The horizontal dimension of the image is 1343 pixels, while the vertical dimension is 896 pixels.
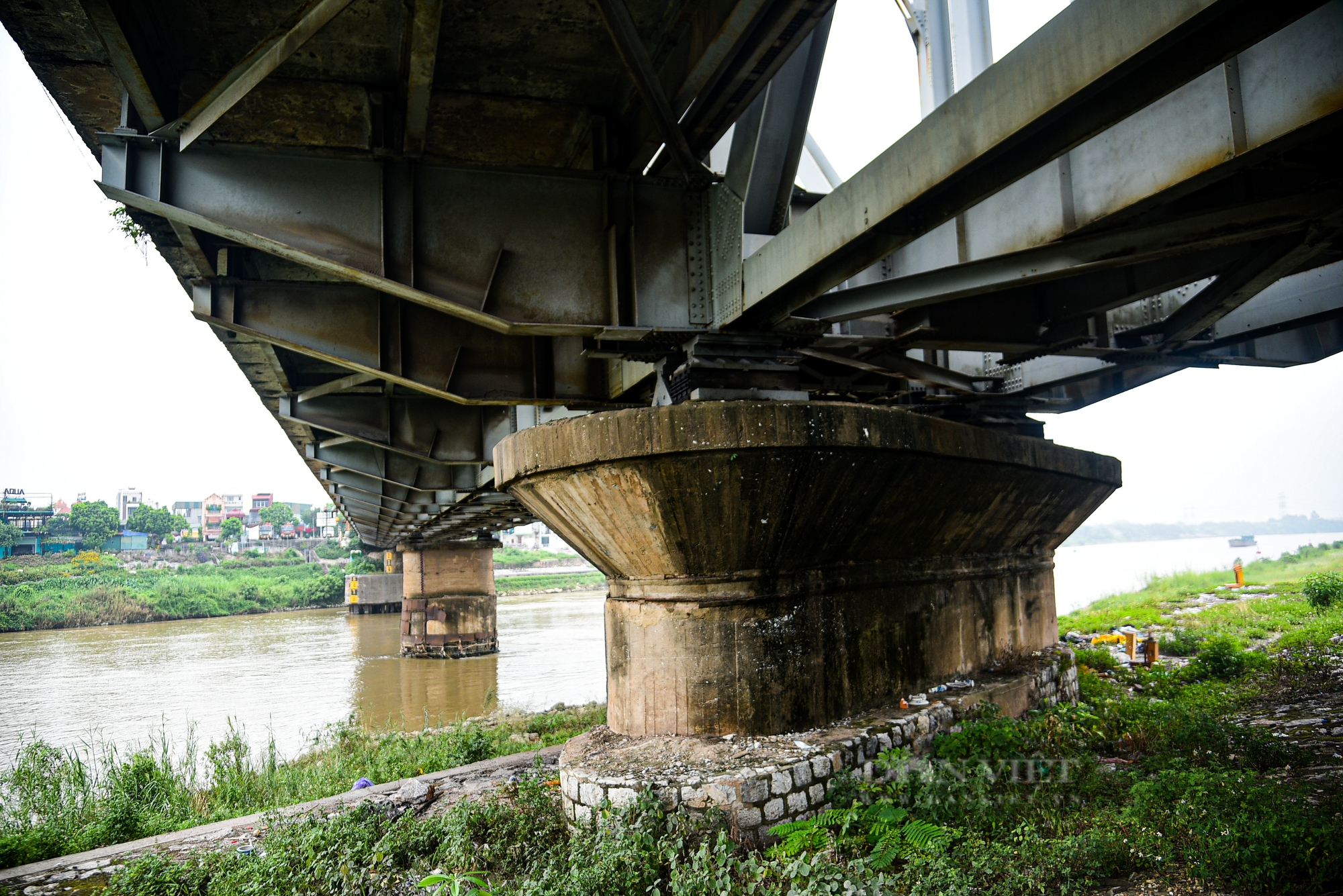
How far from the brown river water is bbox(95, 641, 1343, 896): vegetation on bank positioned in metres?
6.57

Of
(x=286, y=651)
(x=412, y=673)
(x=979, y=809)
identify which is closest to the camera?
(x=979, y=809)

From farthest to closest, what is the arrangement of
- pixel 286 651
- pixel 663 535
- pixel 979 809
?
pixel 286 651
pixel 663 535
pixel 979 809

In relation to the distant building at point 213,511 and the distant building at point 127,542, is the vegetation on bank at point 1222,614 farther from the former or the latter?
the distant building at point 213,511

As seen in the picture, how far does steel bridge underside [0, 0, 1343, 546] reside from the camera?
3.47 meters

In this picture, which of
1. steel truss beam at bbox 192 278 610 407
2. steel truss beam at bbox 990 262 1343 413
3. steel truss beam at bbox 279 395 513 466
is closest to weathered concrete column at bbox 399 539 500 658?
steel truss beam at bbox 279 395 513 466

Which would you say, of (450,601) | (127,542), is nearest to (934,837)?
(450,601)

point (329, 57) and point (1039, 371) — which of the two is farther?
point (1039, 371)

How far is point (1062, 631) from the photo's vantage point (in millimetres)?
17719

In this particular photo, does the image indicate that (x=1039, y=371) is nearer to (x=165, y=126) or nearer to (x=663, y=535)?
(x=663, y=535)

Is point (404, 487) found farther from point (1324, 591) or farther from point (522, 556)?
point (522, 556)

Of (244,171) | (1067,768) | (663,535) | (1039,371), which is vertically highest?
(244,171)

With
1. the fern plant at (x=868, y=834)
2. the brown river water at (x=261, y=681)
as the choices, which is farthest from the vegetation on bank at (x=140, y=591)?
the fern plant at (x=868, y=834)

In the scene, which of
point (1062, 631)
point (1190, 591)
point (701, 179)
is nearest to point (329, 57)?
point (701, 179)

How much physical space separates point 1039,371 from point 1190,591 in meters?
22.2
